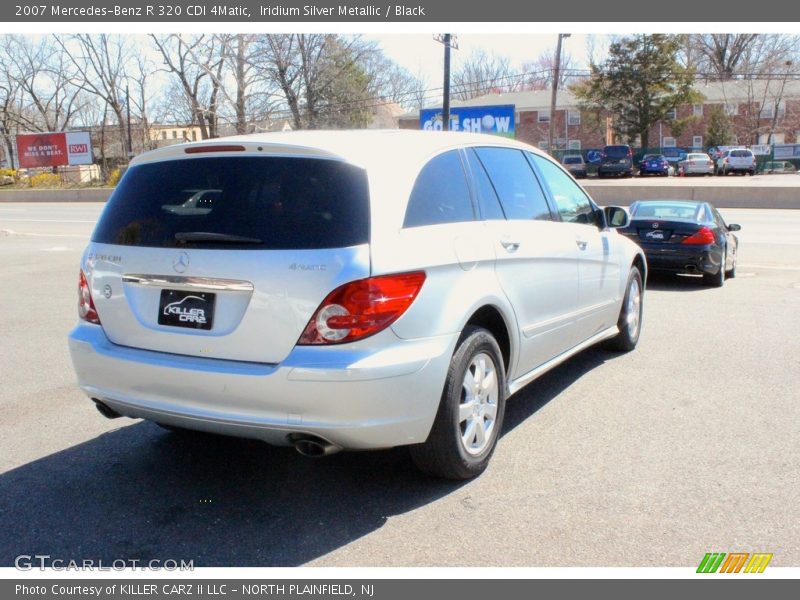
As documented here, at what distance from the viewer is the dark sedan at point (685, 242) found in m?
10.8

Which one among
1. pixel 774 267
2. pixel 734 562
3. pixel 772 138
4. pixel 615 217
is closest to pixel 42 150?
pixel 774 267

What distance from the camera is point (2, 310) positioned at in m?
9.41

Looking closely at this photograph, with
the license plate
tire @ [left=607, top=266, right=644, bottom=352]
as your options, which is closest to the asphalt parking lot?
tire @ [left=607, top=266, right=644, bottom=352]

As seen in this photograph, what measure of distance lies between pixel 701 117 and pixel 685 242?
212 feet

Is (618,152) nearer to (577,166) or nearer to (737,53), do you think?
(577,166)

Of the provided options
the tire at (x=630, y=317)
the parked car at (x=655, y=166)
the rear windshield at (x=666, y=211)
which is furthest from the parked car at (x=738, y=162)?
the tire at (x=630, y=317)

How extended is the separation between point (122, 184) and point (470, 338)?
2.07 meters

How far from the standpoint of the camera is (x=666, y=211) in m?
11.7

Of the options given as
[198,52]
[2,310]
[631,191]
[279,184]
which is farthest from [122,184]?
[198,52]

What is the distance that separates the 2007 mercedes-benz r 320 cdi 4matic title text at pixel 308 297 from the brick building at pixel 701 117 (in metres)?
65.6

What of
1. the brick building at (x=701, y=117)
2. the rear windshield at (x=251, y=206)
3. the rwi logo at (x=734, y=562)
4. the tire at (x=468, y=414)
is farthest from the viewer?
the brick building at (x=701, y=117)

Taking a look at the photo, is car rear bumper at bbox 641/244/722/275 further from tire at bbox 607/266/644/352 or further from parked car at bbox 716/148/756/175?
parked car at bbox 716/148/756/175

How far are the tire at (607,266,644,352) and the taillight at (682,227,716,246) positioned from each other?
406cm

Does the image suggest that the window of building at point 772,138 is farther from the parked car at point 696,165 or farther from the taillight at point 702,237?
the taillight at point 702,237
